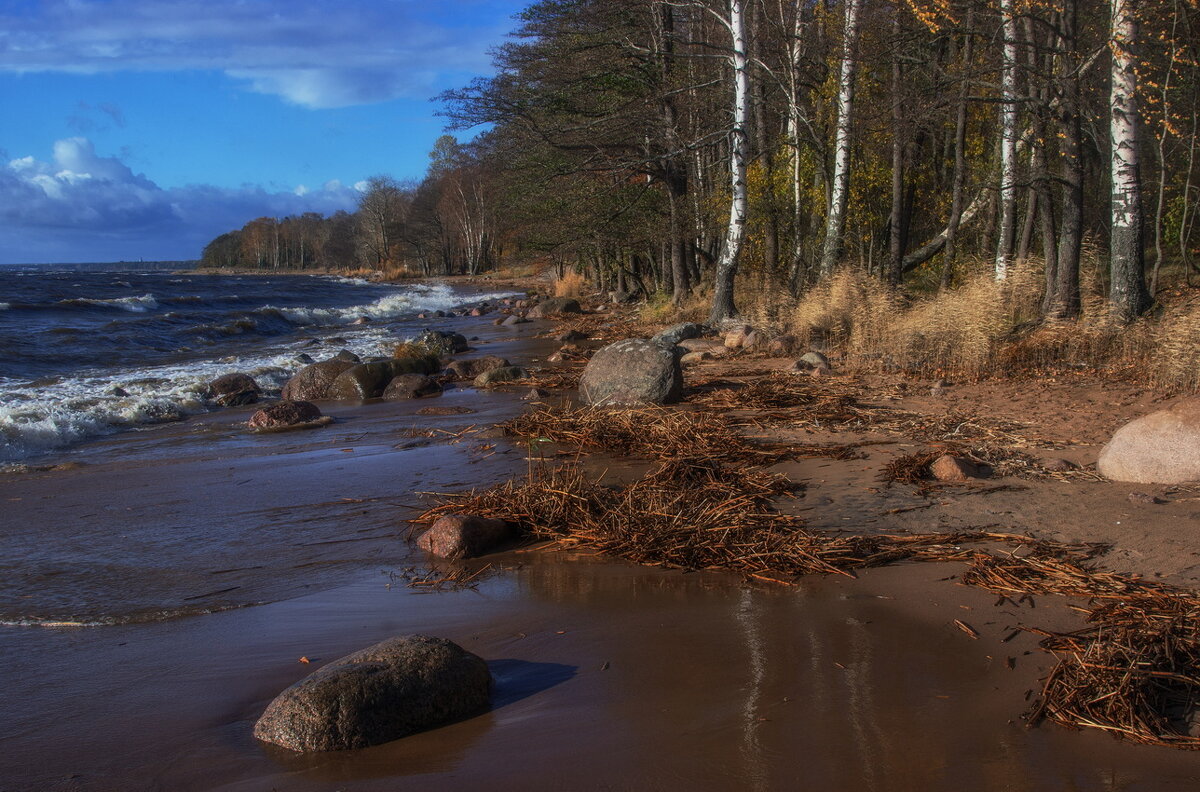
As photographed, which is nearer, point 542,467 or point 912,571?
point 912,571

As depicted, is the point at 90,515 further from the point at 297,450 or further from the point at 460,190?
the point at 460,190

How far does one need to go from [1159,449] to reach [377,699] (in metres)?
4.88

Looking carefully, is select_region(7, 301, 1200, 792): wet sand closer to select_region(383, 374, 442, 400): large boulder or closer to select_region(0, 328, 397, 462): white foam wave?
select_region(0, 328, 397, 462): white foam wave

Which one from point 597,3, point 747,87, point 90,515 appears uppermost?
point 597,3

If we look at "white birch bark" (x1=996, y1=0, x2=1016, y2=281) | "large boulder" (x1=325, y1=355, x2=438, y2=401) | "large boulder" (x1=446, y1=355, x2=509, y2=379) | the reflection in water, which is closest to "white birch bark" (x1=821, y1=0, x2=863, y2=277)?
"white birch bark" (x1=996, y1=0, x2=1016, y2=281)

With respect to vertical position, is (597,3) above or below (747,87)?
above

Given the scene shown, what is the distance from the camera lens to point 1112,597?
3.79 meters

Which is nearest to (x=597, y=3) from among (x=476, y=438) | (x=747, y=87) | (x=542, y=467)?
(x=747, y=87)

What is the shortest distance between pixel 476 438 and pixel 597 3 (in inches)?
508

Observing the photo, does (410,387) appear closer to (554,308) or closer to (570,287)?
(554,308)

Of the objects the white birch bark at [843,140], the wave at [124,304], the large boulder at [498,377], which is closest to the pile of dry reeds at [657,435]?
the large boulder at [498,377]

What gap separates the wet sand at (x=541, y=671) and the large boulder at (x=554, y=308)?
73.2ft

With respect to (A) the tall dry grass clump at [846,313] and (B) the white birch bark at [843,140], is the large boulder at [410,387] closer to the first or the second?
(A) the tall dry grass clump at [846,313]

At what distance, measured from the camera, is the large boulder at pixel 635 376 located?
8977 millimetres
